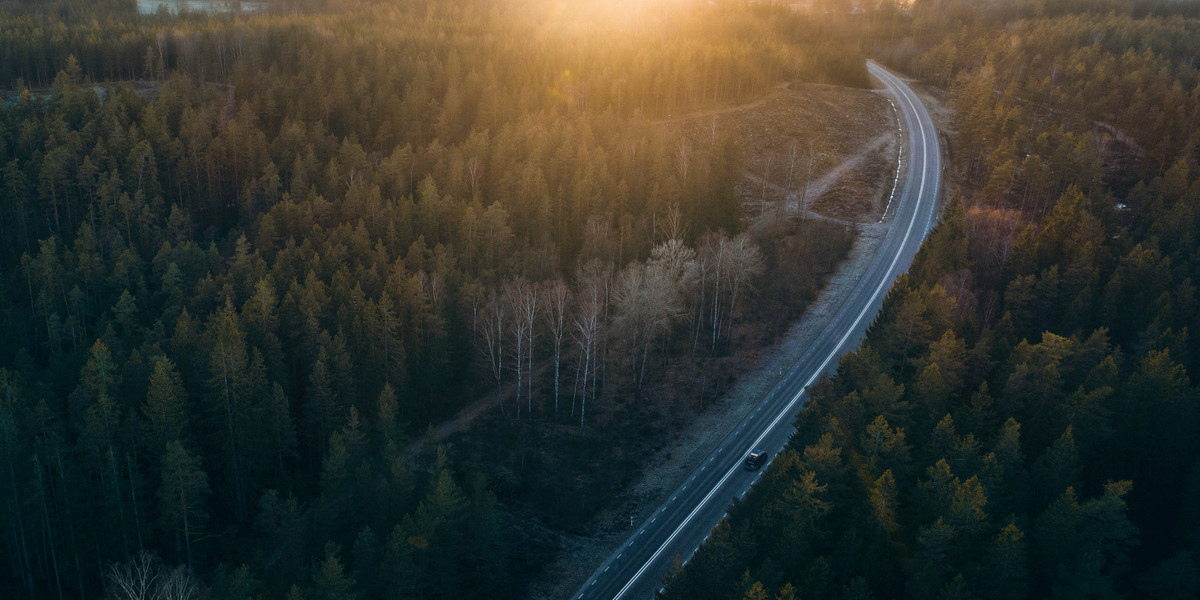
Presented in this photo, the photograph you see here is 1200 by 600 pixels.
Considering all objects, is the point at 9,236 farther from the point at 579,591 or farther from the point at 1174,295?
the point at 1174,295

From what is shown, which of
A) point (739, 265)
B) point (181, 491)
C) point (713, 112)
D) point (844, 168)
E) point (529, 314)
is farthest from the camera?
point (713, 112)

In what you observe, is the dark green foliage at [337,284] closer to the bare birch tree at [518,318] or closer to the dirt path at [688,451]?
the bare birch tree at [518,318]

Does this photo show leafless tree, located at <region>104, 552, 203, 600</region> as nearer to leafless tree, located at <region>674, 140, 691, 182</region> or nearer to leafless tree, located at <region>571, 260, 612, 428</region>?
leafless tree, located at <region>571, 260, 612, 428</region>

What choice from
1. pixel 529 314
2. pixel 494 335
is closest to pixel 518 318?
pixel 529 314

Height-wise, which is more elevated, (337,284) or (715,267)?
(715,267)

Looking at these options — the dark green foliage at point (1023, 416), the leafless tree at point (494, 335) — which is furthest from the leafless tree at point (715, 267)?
the leafless tree at point (494, 335)

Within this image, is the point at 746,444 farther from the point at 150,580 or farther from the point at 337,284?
the point at 150,580
